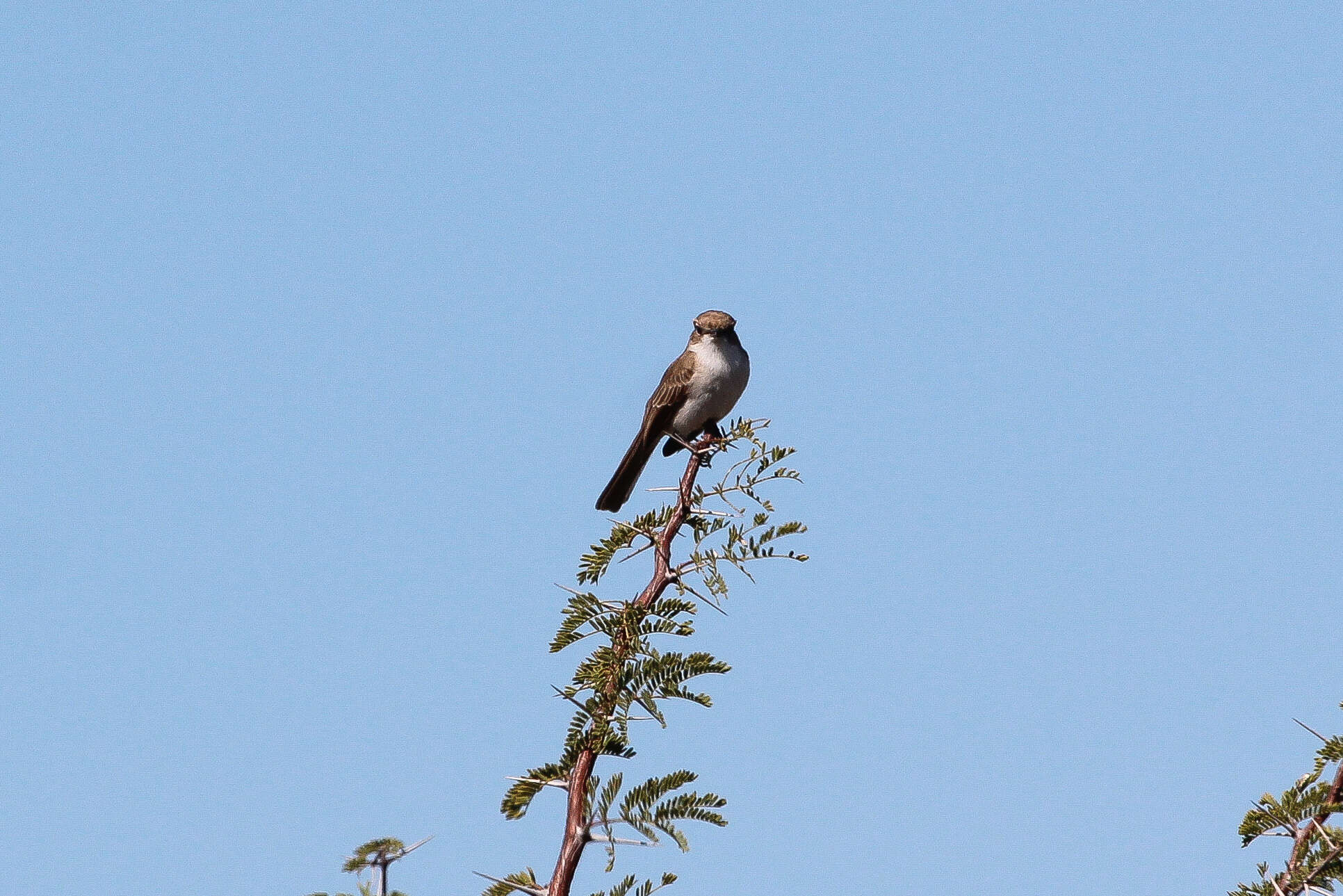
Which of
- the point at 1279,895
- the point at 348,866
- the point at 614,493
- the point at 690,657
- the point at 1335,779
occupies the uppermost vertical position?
the point at 614,493

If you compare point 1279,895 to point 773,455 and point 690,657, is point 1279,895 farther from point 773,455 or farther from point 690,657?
point 773,455

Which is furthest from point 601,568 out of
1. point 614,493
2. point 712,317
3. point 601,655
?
point 712,317

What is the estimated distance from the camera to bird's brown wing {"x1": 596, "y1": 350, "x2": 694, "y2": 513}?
36.3 ft

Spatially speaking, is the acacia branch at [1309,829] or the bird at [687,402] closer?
the acacia branch at [1309,829]

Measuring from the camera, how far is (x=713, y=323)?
11805mm

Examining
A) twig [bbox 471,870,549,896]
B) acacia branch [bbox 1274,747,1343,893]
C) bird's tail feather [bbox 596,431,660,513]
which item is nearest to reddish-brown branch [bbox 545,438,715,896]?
twig [bbox 471,870,549,896]

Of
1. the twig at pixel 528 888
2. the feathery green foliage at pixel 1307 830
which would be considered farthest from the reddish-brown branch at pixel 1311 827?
the twig at pixel 528 888

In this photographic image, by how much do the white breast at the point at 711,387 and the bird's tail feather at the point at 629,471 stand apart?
0.33 m

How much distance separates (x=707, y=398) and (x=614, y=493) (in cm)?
102

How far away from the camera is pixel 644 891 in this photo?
168 inches

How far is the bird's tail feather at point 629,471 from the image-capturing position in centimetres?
1105

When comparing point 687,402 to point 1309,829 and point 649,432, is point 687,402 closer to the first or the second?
point 649,432

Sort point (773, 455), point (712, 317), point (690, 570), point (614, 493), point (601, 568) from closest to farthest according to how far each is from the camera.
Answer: point (690, 570) < point (601, 568) < point (773, 455) < point (614, 493) < point (712, 317)

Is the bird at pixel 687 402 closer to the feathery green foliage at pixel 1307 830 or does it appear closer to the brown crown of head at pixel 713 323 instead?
the brown crown of head at pixel 713 323
